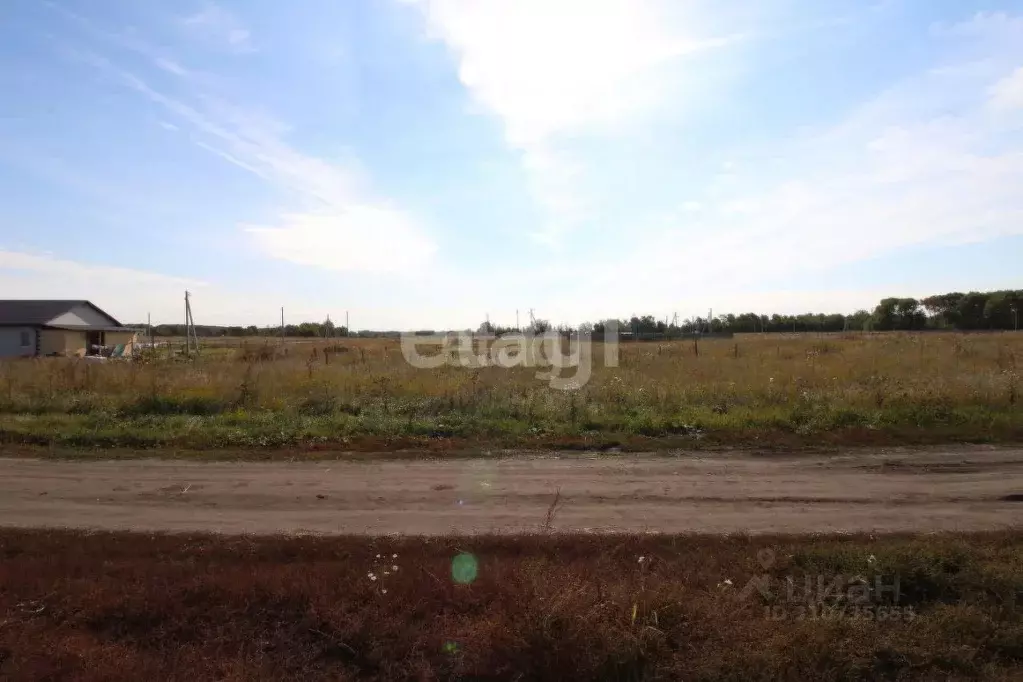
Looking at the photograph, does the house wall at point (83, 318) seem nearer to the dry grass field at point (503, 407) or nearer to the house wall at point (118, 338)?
the house wall at point (118, 338)

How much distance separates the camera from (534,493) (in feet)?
28.6

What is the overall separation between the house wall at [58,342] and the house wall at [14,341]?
1.69 ft

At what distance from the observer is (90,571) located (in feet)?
19.0

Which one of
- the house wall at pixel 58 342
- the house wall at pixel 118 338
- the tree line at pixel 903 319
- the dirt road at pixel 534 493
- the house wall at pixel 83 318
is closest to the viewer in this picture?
the dirt road at pixel 534 493

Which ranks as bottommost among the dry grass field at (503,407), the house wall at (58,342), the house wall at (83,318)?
the dry grass field at (503,407)

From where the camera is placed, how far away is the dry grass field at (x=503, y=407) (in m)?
12.1

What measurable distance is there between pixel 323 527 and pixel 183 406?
9.92m

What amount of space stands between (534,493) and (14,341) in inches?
1778

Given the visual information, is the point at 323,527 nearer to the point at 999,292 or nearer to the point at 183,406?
the point at 183,406

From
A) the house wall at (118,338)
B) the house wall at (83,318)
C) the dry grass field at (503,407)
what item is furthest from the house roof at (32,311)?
the dry grass field at (503,407)

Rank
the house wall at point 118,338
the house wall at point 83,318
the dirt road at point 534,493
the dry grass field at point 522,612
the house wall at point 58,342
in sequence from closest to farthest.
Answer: the dry grass field at point 522,612
the dirt road at point 534,493
the house wall at point 58,342
the house wall at point 83,318
the house wall at point 118,338

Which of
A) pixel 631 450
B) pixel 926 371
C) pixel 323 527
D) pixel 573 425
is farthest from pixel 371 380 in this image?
pixel 926 371

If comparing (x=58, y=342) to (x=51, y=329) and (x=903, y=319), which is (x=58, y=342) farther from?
(x=903, y=319)

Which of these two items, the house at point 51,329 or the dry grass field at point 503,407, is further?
the house at point 51,329
